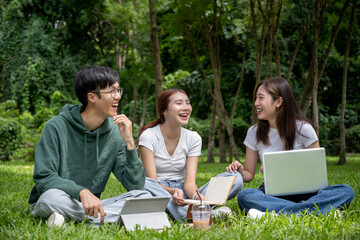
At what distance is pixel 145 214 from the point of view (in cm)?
319

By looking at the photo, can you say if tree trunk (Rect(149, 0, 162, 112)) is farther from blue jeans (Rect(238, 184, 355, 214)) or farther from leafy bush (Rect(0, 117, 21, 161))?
blue jeans (Rect(238, 184, 355, 214))

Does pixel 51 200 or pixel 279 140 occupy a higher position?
pixel 279 140

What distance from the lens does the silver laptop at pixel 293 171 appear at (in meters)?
3.58

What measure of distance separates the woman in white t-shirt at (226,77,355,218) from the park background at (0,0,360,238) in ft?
18.0

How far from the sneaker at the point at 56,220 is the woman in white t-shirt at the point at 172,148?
1026mm

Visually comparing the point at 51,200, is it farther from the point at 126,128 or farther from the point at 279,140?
the point at 279,140

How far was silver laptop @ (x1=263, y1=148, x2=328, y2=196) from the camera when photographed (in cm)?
358

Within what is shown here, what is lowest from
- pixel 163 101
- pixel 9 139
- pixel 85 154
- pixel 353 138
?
pixel 353 138

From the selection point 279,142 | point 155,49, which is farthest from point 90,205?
Result: point 155,49

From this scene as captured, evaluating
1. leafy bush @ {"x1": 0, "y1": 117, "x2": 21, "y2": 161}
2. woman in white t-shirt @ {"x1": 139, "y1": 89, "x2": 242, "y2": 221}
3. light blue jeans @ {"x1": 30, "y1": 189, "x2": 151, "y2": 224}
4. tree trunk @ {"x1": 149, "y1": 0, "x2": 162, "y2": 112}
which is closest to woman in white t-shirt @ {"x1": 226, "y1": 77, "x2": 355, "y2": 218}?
woman in white t-shirt @ {"x1": 139, "y1": 89, "x2": 242, "y2": 221}

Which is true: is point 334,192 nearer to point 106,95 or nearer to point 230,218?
point 230,218

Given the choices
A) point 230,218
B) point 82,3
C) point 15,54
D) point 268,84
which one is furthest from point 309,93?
Answer: point 15,54

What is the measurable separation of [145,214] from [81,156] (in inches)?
30.4

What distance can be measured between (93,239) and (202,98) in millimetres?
15320
